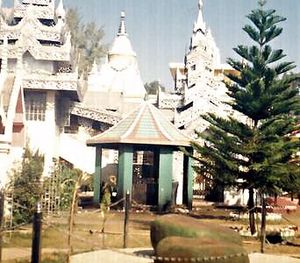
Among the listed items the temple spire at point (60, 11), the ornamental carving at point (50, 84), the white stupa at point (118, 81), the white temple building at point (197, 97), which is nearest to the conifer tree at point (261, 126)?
the white temple building at point (197, 97)

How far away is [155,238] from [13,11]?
23.5 metres

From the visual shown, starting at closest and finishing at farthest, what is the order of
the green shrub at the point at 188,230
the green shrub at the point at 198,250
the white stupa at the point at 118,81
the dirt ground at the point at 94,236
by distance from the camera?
the green shrub at the point at 198,250, the green shrub at the point at 188,230, the dirt ground at the point at 94,236, the white stupa at the point at 118,81

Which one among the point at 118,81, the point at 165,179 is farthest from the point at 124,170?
the point at 118,81

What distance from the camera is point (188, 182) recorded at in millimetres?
23656

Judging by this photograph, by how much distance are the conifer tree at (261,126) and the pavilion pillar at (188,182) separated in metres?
5.34

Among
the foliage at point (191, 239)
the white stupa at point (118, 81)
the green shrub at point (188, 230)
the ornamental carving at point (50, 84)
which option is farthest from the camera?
the white stupa at point (118, 81)

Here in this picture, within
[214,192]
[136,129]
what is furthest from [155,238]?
[214,192]

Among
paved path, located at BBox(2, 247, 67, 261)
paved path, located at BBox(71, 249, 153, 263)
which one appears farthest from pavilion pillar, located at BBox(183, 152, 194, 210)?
paved path, located at BBox(71, 249, 153, 263)

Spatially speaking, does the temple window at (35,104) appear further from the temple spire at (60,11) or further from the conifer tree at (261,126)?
the conifer tree at (261,126)

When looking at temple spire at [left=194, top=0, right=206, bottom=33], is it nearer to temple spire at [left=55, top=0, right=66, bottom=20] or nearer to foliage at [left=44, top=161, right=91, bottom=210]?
temple spire at [left=55, top=0, right=66, bottom=20]

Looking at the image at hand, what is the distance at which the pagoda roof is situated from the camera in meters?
22.0

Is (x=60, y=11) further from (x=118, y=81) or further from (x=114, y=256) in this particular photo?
(x=114, y=256)

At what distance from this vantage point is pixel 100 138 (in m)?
22.5

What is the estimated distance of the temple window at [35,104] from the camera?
28.3 meters
